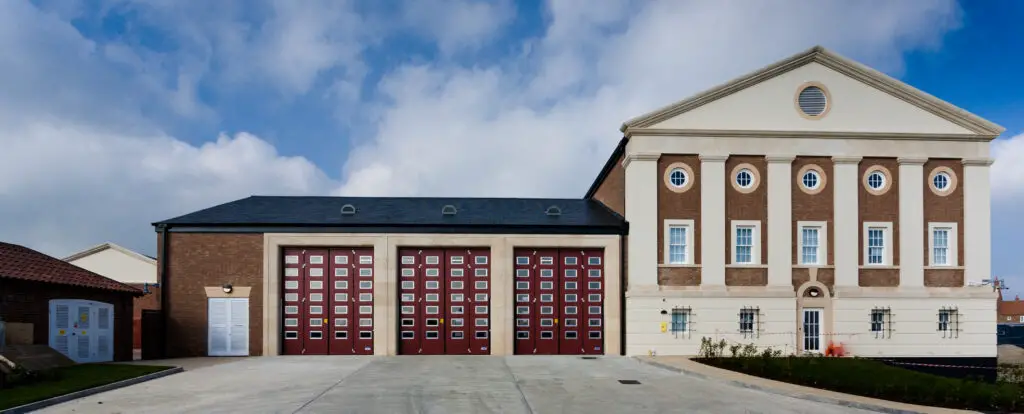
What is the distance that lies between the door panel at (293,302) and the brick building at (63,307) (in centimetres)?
532

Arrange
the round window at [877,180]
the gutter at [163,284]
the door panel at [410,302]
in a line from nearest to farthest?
the gutter at [163,284], the door panel at [410,302], the round window at [877,180]

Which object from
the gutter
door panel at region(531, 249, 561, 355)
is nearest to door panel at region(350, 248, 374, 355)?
door panel at region(531, 249, 561, 355)

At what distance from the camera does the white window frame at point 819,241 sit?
27.2 m

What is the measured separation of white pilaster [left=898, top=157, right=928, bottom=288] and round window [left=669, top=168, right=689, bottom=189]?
8.62 metres

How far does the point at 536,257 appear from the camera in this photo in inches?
1091

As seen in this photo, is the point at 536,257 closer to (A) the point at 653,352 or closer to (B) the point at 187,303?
(A) the point at 653,352

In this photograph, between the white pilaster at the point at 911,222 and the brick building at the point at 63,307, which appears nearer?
the brick building at the point at 63,307

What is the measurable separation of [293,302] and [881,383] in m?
20.3

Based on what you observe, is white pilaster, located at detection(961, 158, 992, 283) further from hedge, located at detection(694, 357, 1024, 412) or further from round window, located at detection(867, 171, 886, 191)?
hedge, located at detection(694, 357, 1024, 412)

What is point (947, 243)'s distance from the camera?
91.1 feet

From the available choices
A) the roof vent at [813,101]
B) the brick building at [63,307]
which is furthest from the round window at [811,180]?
the brick building at [63,307]

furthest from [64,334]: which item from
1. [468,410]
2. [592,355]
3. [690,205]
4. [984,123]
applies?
[984,123]

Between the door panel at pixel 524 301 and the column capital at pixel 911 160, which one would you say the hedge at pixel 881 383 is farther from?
the column capital at pixel 911 160

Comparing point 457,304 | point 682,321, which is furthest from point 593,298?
point 457,304
